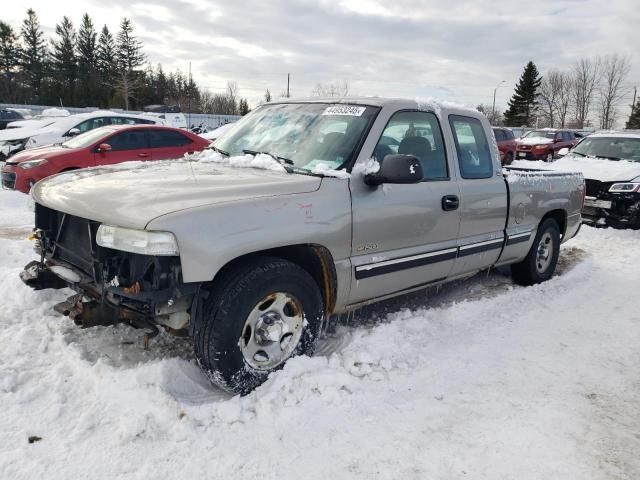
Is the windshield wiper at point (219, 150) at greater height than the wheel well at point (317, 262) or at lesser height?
greater

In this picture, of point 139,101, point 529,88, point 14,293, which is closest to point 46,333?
point 14,293

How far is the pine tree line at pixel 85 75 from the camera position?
180ft

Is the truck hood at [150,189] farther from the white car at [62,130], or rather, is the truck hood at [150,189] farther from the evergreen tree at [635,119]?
the evergreen tree at [635,119]

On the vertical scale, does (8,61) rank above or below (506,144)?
above

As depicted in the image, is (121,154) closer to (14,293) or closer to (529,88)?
(14,293)

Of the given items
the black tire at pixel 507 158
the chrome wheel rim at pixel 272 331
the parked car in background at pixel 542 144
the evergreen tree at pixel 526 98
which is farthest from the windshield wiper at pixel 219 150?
the evergreen tree at pixel 526 98

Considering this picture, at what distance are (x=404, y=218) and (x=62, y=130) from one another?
39.9 ft

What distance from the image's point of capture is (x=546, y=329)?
4492 mm

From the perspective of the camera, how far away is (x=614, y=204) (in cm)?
878

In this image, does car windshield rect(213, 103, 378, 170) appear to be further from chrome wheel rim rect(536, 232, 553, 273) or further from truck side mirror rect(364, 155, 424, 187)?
chrome wheel rim rect(536, 232, 553, 273)

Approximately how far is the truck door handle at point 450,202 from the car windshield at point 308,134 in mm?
923

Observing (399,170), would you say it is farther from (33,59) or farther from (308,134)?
(33,59)

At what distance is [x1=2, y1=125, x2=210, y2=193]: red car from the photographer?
9.33 metres

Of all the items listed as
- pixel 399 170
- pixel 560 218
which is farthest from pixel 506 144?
pixel 399 170
